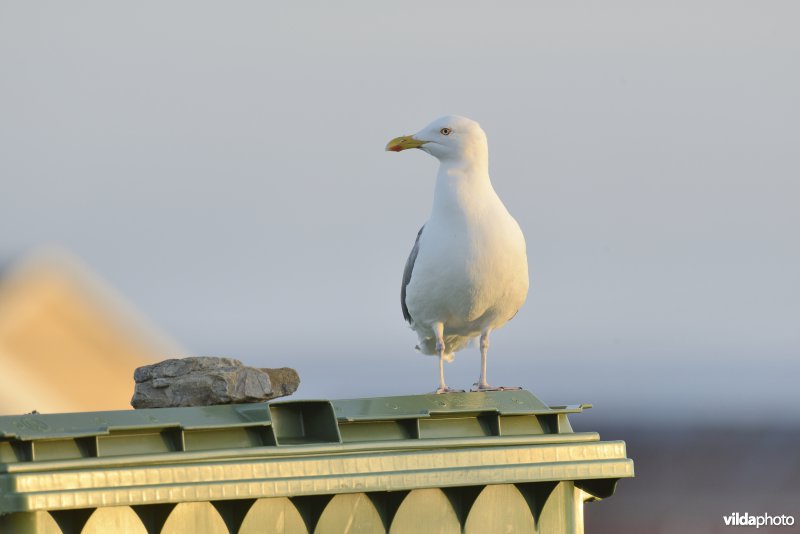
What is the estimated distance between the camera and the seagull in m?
8.41

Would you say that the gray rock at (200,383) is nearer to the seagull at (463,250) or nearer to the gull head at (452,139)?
the seagull at (463,250)

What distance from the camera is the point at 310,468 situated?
228 inches

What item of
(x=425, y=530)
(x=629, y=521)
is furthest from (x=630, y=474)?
(x=629, y=521)

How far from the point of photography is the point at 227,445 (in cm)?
586

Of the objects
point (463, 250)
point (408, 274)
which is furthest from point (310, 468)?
point (408, 274)

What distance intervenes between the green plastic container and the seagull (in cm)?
168

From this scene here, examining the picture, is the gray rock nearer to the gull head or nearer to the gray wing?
the gray wing

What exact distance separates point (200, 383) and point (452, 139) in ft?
9.09

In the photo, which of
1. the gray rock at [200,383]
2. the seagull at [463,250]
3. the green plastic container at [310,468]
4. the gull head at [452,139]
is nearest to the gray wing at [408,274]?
the seagull at [463,250]

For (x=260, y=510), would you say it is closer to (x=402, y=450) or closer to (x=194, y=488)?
(x=194, y=488)

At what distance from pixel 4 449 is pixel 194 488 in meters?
0.74

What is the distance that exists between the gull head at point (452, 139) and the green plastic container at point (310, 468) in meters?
2.34

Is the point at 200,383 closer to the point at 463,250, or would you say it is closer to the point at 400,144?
the point at 463,250

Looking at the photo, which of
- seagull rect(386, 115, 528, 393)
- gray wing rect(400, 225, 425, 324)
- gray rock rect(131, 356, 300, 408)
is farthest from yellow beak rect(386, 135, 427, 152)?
gray rock rect(131, 356, 300, 408)
